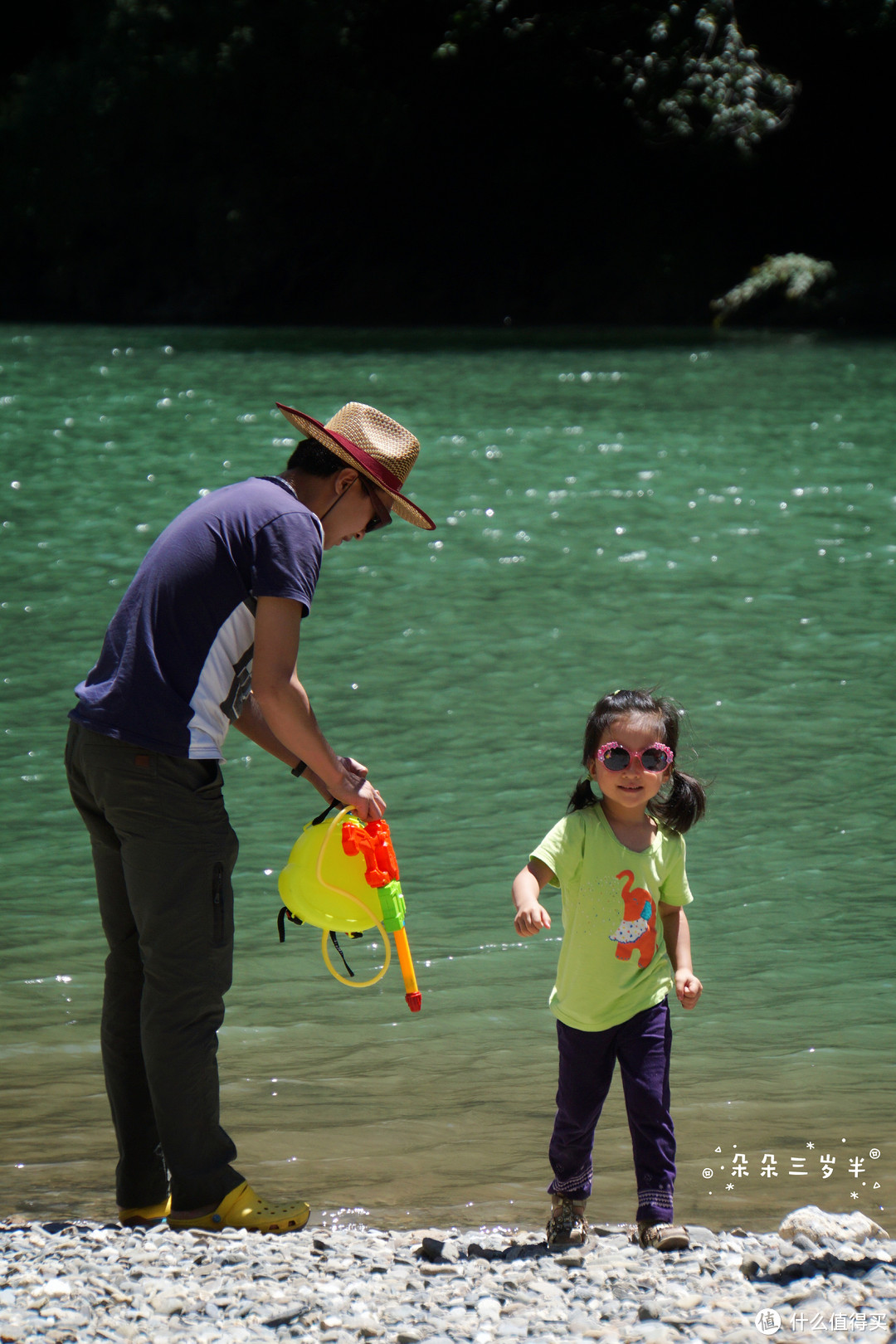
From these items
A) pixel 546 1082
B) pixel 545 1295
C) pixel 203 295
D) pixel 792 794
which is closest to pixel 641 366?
pixel 203 295

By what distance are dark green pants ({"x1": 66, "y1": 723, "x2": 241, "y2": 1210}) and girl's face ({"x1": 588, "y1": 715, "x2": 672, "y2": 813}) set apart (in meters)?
0.84

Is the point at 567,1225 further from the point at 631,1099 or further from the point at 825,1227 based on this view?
the point at 825,1227

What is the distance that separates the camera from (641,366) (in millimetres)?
26969

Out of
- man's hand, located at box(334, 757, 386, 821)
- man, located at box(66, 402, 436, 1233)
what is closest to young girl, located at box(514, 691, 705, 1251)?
man's hand, located at box(334, 757, 386, 821)

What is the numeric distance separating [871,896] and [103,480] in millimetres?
11871

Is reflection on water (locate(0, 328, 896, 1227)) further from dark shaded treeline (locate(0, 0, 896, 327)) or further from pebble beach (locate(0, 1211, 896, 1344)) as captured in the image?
dark shaded treeline (locate(0, 0, 896, 327))

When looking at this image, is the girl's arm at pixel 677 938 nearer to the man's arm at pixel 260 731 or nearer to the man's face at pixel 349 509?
the man's arm at pixel 260 731

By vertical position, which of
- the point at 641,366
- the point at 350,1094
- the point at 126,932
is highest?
the point at 641,366

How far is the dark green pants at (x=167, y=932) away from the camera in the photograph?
3.48 metres

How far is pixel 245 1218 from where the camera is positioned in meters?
3.68

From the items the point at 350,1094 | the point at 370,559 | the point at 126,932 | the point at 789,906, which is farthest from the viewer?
the point at 370,559

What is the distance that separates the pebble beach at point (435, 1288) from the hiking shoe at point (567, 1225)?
5cm

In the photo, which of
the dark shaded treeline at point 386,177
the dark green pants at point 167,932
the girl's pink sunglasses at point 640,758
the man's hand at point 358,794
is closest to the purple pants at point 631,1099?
the girl's pink sunglasses at point 640,758

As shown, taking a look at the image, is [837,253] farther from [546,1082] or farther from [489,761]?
[546,1082]
